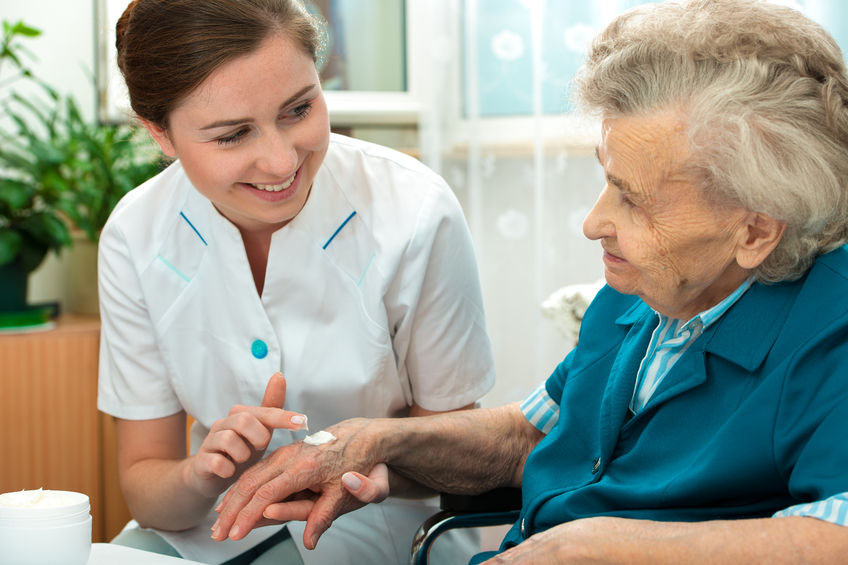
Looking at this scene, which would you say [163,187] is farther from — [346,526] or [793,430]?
[793,430]

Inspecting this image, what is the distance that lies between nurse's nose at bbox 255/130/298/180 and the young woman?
28 mm

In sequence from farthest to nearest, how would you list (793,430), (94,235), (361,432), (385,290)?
(94,235) → (385,290) → (361,432) → (793,430)

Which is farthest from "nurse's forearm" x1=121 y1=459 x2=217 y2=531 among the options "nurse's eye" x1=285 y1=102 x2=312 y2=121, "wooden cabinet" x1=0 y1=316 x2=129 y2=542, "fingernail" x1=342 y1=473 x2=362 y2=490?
"wooden cabinet" x1=0 y1=316 x2=129 y2=542

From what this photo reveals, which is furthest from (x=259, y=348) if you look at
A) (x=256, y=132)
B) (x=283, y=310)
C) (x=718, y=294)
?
(x=718, y=294)

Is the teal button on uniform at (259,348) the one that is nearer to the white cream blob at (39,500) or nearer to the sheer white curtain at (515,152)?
the white cream blob at (39,500)

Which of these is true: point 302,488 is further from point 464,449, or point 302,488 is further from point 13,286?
point 13,286

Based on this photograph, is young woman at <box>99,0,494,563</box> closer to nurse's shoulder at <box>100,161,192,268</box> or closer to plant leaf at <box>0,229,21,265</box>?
nurse's shoulder at <box>100,161,192,268</box>

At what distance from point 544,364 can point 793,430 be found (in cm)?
180

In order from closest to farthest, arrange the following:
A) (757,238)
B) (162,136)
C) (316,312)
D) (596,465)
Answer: (757,238)
(596,465)
(162,136)
(316,312)

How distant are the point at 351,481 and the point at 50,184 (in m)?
1.80

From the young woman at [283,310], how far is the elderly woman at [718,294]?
1.08 ft

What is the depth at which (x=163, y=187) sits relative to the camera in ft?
5.36

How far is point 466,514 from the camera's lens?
135 cm

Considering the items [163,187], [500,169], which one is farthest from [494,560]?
[500,169]
